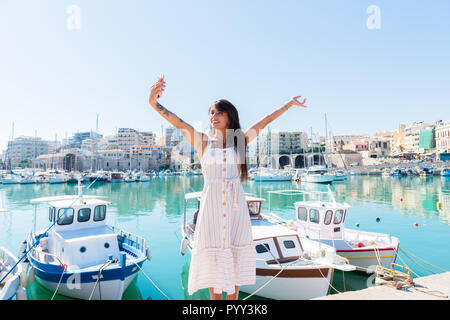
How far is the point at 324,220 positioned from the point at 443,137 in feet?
329

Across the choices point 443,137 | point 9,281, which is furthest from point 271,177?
point 443,137

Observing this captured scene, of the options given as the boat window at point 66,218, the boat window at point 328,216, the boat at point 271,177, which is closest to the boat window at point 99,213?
the boat window at point 66,218

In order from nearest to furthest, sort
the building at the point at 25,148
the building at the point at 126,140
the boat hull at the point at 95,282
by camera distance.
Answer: the boat hull at the point at 95,282 < the building at the point at 126,140 < the building at the point at 25,148

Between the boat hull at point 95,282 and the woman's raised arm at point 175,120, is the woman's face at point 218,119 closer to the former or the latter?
the woman's raised arm at point 175,120

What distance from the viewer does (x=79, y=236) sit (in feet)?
27.1

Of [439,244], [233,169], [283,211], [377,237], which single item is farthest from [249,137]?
[283,211]

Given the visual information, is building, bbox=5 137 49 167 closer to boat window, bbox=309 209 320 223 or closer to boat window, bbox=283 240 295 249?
boat window, bbox=309 209 320 223

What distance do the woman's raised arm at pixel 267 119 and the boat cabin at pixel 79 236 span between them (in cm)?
589

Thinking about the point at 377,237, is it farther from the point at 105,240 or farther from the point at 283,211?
the point at 283,211

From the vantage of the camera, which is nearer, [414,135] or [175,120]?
[175,120]

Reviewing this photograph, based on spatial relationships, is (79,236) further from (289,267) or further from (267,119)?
(267,119)

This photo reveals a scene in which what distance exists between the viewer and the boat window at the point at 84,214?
909cm

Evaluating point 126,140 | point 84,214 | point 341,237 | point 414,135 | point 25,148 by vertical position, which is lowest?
point 341,237
